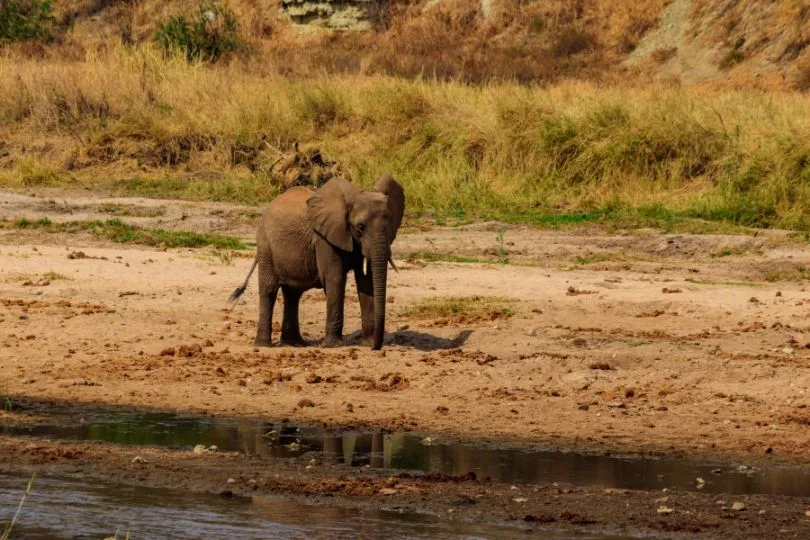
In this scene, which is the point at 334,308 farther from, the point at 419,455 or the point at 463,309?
the point at 419,455

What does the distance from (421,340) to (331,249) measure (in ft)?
4.04

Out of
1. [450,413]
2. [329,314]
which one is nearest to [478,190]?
[329,314]

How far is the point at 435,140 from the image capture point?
22.3 meters

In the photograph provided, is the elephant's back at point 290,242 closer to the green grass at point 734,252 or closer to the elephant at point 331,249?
Result: the elephant at point 331,249

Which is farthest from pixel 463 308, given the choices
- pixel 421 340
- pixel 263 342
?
pixel 263 342

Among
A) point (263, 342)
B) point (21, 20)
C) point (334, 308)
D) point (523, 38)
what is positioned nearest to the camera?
point (334, 308)

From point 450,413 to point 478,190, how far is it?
1093 centimetres

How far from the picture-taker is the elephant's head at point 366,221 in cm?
1098

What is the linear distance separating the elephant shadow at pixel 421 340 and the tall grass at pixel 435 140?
7.23 m

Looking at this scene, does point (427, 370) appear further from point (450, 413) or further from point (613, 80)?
point (613, 80)

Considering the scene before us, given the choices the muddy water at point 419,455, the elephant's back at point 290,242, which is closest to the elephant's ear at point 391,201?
the elephant's back at point 290,242

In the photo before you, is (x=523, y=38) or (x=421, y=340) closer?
(x=421, y=340)

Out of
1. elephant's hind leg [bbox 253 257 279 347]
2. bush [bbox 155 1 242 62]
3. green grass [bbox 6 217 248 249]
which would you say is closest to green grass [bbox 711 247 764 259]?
green grass [bbox 6 217 248 249]

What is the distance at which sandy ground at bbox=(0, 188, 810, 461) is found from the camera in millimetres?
9531
